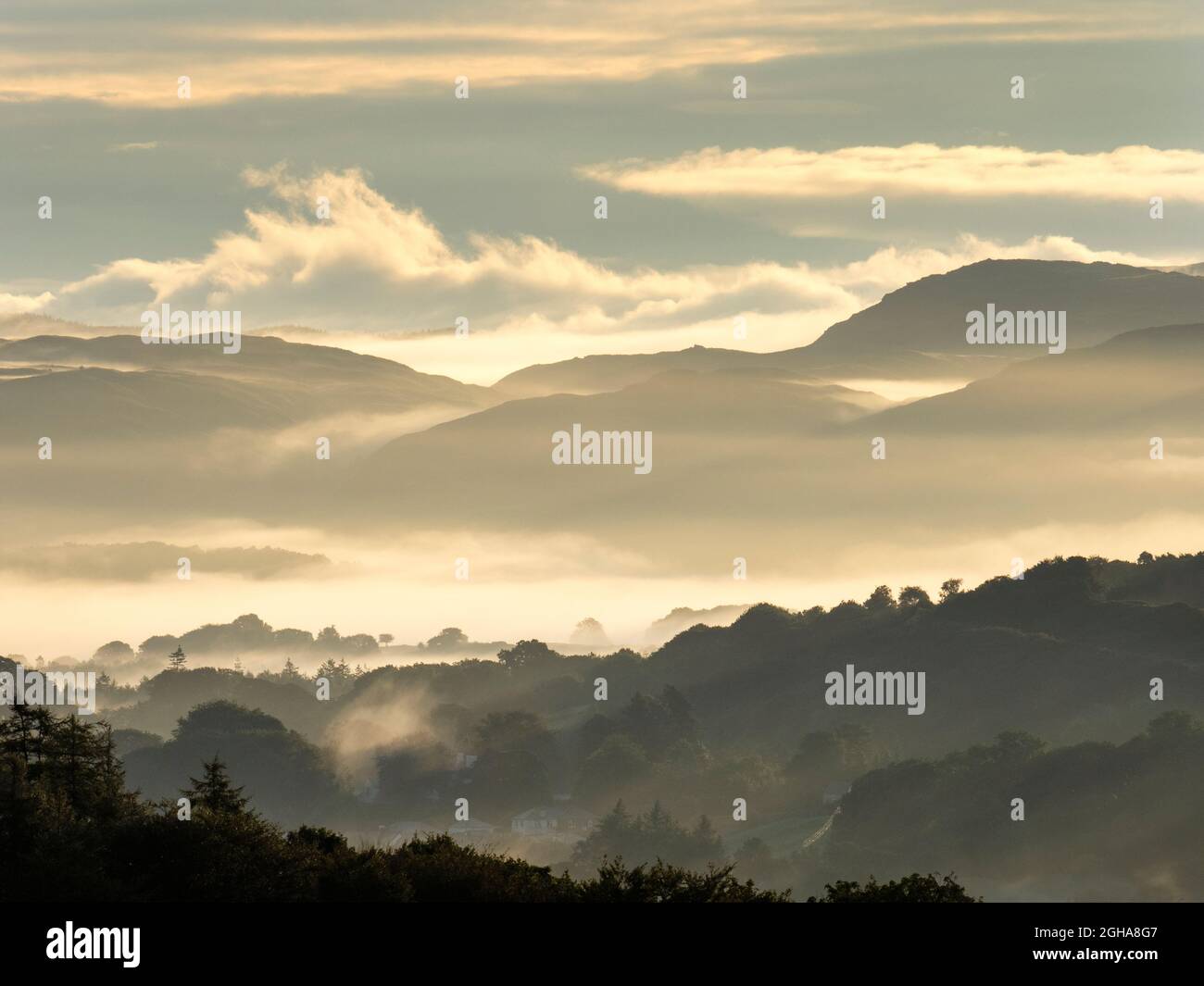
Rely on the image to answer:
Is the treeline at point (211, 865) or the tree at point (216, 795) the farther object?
the tree at point (216, 795)

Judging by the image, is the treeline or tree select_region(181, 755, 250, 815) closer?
the treeline

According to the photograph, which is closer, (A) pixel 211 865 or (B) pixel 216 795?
(A) pixel 211 865

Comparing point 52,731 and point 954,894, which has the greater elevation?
point 52,731

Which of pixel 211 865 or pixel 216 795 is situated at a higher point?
pixel 216 795
